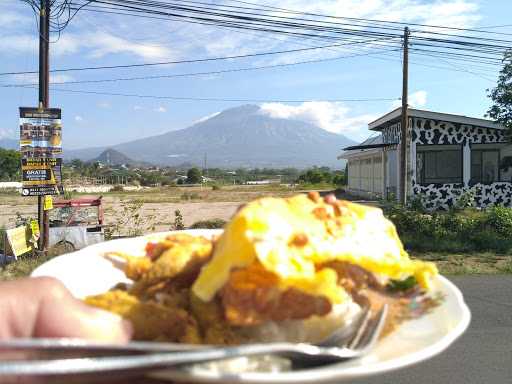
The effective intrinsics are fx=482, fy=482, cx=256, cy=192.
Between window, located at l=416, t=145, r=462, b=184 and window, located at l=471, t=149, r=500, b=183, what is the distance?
77 cm

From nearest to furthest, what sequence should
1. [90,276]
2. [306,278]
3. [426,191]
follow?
[306,278] → [90,276] → [426,191]

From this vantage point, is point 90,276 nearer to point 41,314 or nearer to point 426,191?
point 41,314

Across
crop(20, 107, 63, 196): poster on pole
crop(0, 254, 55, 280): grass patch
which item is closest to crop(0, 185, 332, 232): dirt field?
crop(20, 107, 63, 196): poster on pole

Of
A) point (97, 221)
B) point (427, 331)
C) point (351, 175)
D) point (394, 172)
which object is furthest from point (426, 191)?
point (427, 331)

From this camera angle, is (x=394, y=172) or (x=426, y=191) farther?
(x=394, y=172)

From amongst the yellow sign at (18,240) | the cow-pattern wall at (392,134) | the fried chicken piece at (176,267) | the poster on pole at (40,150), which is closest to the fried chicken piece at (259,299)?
the fried chicken piece at (176,267)

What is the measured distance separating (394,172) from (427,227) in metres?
13.7

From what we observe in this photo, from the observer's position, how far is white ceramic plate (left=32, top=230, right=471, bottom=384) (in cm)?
89

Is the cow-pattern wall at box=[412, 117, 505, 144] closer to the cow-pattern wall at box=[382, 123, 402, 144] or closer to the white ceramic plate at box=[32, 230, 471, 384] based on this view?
the cow-pattern wall at box=[382, 123, 402, 144]

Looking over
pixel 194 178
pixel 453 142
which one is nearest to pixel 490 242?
pixel 453 142

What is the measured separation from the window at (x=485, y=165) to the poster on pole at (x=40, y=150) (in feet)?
60.9

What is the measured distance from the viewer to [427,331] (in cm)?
124

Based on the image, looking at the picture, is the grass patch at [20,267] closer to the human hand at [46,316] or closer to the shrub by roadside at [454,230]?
the human hand at [46,316]

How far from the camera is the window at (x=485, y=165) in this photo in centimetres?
2250
